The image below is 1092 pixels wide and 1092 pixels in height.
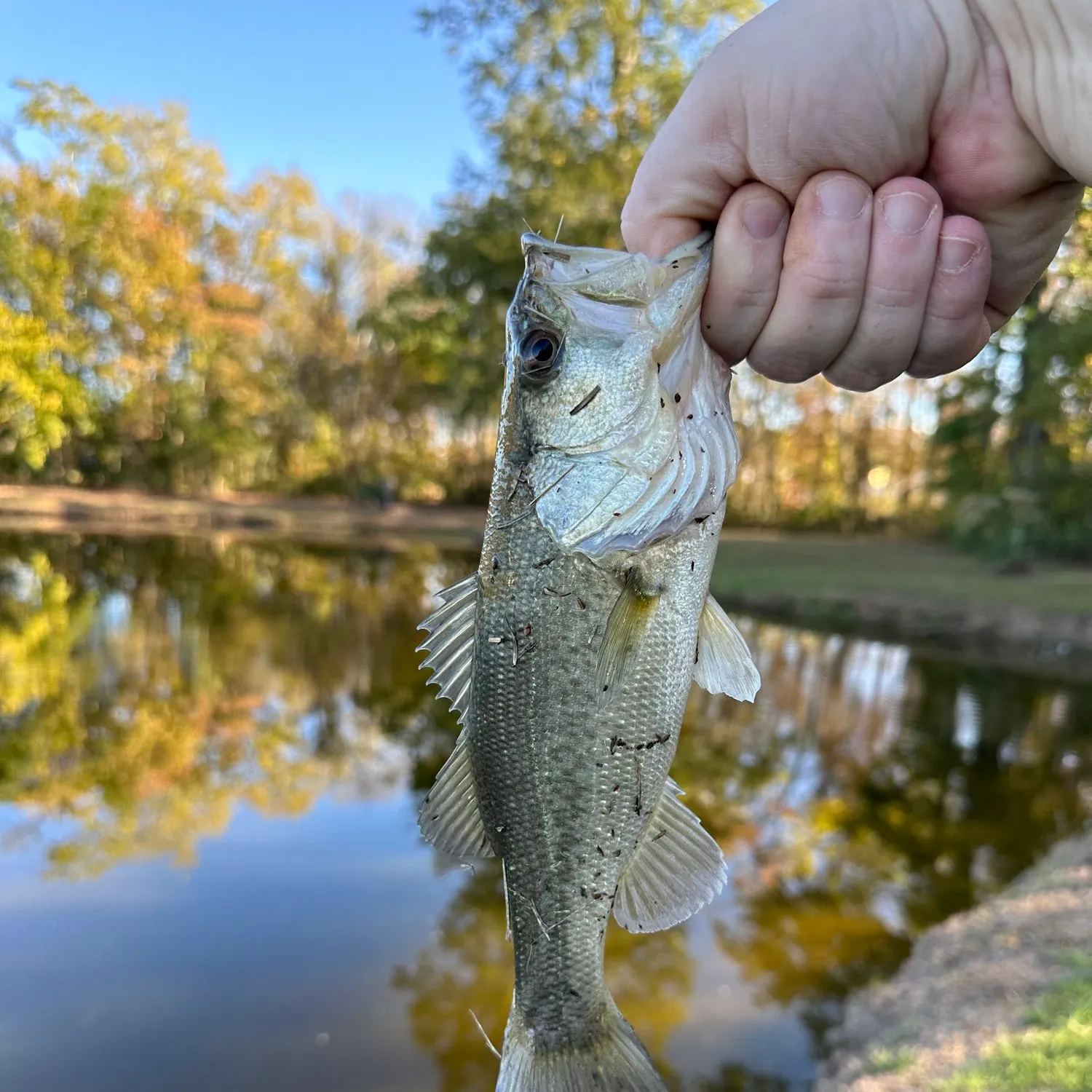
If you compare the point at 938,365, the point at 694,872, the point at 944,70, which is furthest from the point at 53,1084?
the point at 944,70

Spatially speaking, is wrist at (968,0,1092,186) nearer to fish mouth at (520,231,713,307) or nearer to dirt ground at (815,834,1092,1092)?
fish mouth at (520,231,713,307)

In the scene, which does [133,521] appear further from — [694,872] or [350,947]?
[694,872]

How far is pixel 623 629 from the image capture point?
1.90 metres

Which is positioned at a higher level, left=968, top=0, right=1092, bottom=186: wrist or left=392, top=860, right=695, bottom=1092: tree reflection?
left=968, top=0, right=1092, bottom=186: wrist

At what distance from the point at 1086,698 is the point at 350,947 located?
9.98 metres

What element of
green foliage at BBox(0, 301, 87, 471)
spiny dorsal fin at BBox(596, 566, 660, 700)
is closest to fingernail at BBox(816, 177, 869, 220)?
spiny dorsal fin at BBox(596, 566, 660, 700)

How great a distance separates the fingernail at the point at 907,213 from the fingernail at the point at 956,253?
3.2 inches

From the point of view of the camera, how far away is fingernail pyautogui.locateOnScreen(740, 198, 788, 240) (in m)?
1.88

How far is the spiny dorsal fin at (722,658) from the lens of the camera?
1960mm

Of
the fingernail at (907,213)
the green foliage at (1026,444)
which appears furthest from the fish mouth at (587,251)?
the green foliage at (1026,444)

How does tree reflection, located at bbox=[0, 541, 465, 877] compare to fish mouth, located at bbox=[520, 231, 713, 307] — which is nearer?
fish mouth, located at bbox=[520, 231, 713, 307]

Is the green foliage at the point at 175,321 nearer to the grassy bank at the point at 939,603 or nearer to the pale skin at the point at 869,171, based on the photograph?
the grassy bank at the point at 939,603

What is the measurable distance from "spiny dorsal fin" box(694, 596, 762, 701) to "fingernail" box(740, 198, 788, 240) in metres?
0.83

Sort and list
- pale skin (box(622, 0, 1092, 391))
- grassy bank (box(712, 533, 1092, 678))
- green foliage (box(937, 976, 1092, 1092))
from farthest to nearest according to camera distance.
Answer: grassy bank (box(712, 533, 1092, 678)) → green foliage (box(937, 976, 1092, 1092)) → pale skin (box(622, 0, 1092, 391))
